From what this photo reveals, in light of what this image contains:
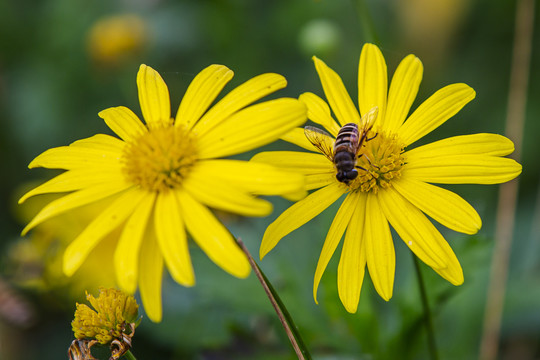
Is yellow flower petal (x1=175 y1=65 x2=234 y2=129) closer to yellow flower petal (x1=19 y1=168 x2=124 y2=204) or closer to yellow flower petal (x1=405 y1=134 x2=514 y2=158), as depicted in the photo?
yellow flower petal (x1=19 y1=168 x2=124 y2=204)

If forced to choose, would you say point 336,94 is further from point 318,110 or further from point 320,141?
point 320,141

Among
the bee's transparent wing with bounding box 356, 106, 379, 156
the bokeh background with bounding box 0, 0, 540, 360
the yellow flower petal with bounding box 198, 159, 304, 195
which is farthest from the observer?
the bokeh background with bounding box 0, 0, 540, 360

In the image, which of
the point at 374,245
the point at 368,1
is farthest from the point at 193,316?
the point at 368,1

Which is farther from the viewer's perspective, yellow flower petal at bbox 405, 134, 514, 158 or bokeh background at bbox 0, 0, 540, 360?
bokeh background at bbox 0, 0, 540, 360

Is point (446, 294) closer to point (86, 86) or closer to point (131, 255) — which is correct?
point (131, 255)


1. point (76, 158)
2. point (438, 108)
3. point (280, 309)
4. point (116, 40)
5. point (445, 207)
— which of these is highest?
point (116, 40)

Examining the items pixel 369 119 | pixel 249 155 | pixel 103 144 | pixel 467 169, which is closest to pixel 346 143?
pixel 369 119

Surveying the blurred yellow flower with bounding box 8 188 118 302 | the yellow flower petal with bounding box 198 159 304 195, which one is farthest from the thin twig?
the blurred yellow flower with bounding box 8 188 118 302
